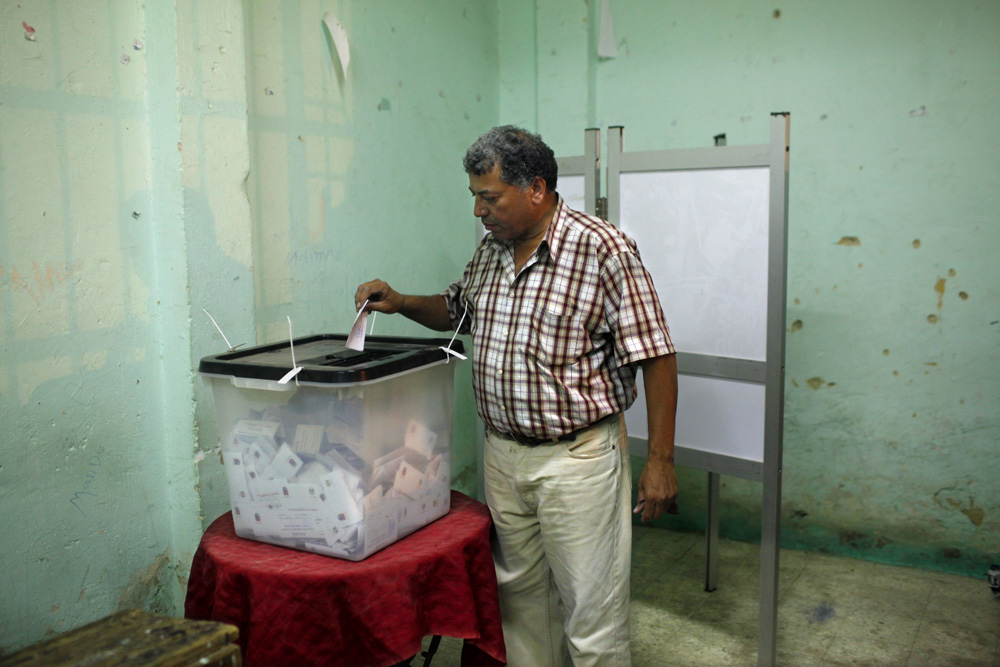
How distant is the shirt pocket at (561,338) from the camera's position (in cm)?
179

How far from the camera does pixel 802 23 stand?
9.66 ft

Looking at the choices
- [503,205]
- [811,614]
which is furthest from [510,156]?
[811,614]

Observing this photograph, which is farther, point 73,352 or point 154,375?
point 154,375

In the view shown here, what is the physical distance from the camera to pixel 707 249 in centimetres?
235

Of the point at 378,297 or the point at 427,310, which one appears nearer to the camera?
the point at 378,297

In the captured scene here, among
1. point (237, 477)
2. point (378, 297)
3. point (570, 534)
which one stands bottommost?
point (570, 534)

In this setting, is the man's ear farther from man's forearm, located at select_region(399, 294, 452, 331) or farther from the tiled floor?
the tiled floor

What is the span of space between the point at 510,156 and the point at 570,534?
92cm

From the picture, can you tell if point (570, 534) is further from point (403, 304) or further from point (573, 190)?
→ point (573, 190)

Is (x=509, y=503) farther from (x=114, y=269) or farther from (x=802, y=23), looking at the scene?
(x=802, y=23)

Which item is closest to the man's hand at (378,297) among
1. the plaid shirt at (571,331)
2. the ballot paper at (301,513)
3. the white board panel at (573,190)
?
the plaid shirt at (571,331)

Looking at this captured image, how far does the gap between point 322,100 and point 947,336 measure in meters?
2.43

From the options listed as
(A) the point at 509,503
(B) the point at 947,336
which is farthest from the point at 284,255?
(B) the point at 947,336

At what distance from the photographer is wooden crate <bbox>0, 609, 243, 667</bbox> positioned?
4.16ft
